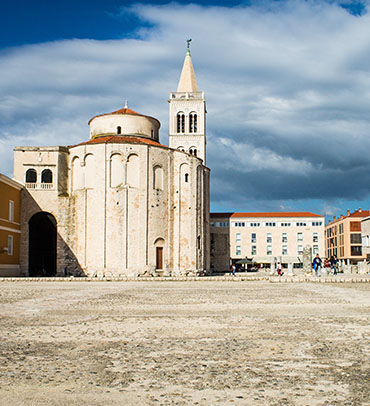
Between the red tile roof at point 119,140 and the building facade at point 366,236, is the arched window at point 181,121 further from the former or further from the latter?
the building facade at point 366,236

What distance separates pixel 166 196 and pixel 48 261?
43.9 feet

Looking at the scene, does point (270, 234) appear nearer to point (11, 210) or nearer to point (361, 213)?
point (361, 213)

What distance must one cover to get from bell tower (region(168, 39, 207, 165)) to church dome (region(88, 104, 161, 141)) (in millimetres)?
20267

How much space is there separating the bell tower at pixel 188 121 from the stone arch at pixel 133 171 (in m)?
26.9

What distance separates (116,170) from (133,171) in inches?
59.9

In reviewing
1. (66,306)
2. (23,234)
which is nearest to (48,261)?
(23,234)

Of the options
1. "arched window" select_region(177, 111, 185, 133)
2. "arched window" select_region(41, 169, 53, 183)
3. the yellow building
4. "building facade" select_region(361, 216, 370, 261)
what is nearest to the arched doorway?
the yellow building

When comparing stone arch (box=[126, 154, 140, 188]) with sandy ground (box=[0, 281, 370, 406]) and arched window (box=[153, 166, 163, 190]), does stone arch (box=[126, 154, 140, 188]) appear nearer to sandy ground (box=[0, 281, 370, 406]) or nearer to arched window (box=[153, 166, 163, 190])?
arched window (box=[153, 166, 163, 190])

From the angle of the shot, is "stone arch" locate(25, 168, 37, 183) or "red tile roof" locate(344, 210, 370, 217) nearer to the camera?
"stone arch" locate(25, 168, 37, 183)

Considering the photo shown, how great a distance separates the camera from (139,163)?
44844 millimetres

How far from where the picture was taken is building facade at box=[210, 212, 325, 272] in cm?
8206

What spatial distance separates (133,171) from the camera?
44.8 metres

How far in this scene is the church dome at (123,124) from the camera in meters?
50.2

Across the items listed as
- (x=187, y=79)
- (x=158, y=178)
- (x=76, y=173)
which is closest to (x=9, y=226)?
(x=76, y=173)
